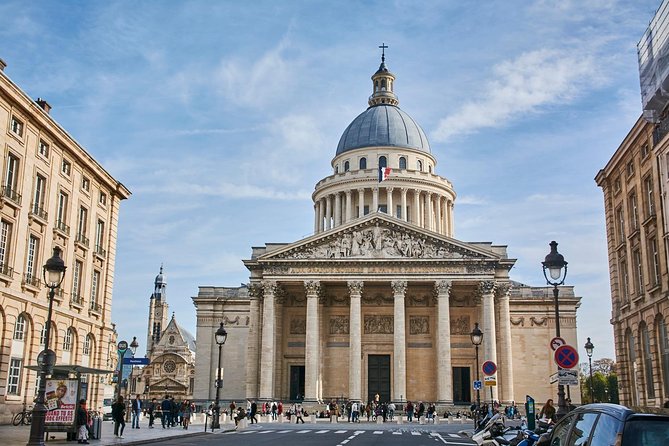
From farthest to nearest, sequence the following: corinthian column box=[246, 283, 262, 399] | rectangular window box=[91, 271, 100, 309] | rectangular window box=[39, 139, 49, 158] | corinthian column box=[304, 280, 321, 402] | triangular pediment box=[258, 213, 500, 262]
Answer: corinthian column box=[246, 283, 262, 399]
triangular pediment box=[258, 213, 500, 262]
corinthian column box=[304, 280, 321, 402]
rectangular window box=[91, 271, 100, 309]
rectangular window box=[39, 139, 49, 158]

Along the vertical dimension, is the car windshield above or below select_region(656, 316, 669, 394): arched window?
below

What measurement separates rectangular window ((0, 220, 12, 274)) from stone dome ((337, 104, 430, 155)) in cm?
5768

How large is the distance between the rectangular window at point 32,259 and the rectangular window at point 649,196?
29.7 meters

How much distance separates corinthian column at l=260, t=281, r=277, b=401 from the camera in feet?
199

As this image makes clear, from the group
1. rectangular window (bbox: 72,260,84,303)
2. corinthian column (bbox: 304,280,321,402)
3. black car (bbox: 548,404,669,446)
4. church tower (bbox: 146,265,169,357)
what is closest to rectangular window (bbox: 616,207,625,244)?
corinthian column (bbox: 304,280,321,402)

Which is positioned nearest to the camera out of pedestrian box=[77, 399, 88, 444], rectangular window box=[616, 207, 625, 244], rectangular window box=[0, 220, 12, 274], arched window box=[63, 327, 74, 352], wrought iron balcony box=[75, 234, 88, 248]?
pedestrian box=[77, 399, 88, 444]

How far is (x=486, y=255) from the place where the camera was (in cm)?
6094

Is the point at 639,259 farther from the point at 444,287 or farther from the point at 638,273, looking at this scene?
the point at 444,287

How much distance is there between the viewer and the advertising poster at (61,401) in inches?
948

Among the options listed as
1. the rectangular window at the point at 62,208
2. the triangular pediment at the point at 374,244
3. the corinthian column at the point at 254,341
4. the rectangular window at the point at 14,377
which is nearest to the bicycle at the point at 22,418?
the rectangular window at the point at 14,377

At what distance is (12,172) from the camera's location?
33.1m

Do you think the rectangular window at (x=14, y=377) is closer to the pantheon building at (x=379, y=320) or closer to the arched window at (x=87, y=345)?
the arched window at (x=87, y=345)

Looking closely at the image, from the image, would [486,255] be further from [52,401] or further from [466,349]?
[52,401]

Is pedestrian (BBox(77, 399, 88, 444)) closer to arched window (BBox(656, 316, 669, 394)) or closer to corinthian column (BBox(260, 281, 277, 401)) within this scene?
arched window (BBox(656, 316, 669, 394))
